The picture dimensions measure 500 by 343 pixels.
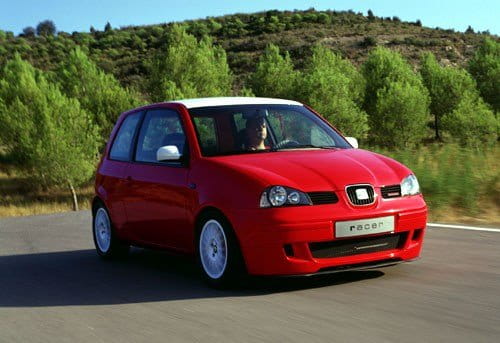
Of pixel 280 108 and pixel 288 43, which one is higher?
pixel 288 43

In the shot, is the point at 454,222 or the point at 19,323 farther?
the point at 454,222

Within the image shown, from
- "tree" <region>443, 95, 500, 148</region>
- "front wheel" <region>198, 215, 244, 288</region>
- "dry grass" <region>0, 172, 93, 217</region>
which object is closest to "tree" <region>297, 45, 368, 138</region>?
"tree" <region>443, 95, 500, 148</region>

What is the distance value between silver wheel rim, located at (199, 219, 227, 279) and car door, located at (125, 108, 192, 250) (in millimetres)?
286

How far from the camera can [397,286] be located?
5977 millimetres

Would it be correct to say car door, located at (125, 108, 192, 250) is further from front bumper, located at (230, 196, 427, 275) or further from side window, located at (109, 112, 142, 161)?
front bumper, located at (230, 196, 427, 275)

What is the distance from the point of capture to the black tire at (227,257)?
6.03 m

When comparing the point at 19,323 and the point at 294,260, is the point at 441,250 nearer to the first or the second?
the point at 294,260

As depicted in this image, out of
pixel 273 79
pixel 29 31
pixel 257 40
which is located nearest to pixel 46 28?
pixel 29 31

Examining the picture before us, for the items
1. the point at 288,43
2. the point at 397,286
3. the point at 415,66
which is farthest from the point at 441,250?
the point at 288,43

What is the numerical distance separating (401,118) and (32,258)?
53025mm

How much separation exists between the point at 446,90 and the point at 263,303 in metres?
66.0

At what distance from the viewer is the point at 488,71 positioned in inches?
2825

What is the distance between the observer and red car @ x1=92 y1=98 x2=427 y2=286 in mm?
5863

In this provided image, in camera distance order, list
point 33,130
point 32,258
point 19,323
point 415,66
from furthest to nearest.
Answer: point 415,66
point 33,130
point 32,258
point 19,323
